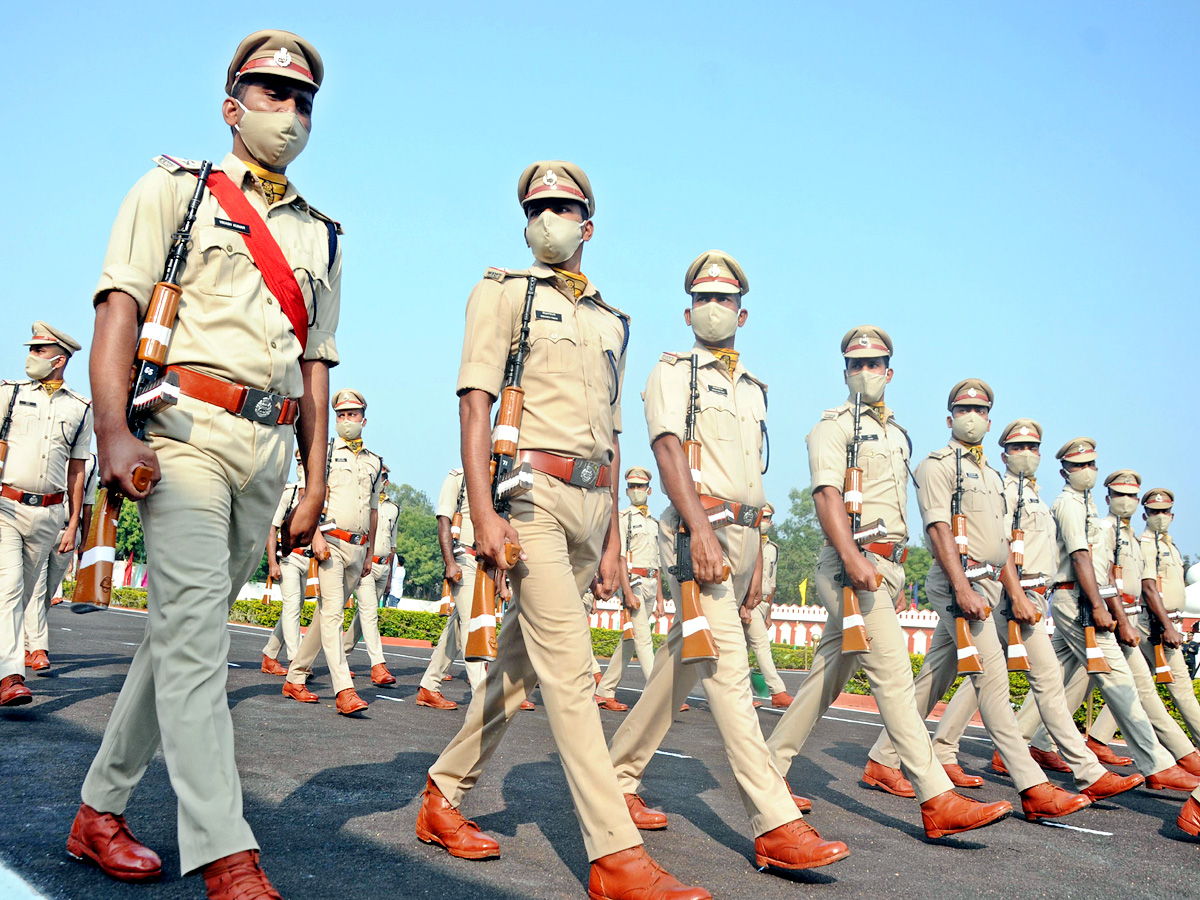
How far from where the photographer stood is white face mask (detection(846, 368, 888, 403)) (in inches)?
257

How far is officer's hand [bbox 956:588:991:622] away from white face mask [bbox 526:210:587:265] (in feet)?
11.5

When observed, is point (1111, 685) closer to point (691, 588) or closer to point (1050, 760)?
point (1050, 760)

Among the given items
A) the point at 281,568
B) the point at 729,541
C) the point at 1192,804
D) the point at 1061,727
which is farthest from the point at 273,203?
the point at 281,568

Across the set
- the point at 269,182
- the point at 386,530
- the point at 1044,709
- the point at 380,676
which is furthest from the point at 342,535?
the point at 269,182

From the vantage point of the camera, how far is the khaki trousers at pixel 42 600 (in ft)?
31.1

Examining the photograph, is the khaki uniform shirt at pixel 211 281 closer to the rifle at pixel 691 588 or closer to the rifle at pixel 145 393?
the rifle at pixel 145 393

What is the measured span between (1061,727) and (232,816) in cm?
594

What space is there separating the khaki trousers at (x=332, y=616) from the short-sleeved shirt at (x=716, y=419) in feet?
14.8

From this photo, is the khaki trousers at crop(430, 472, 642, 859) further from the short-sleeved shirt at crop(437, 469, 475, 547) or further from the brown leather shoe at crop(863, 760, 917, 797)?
the short-sleeved shirt at crop(437, 469, 475, 547)

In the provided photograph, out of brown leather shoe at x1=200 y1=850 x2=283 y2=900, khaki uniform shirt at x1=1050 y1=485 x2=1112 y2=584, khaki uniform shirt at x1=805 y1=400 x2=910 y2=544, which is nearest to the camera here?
brown leather shoe at x1=200 y1=850 x2=283 y2=900

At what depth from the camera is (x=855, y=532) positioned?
6035mm

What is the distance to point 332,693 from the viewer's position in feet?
33.9

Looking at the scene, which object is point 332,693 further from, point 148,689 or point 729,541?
point 148,689

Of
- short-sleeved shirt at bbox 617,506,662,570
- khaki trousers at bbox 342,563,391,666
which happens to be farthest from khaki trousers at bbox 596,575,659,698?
khaki trousers at bbox 342,563,391,666
